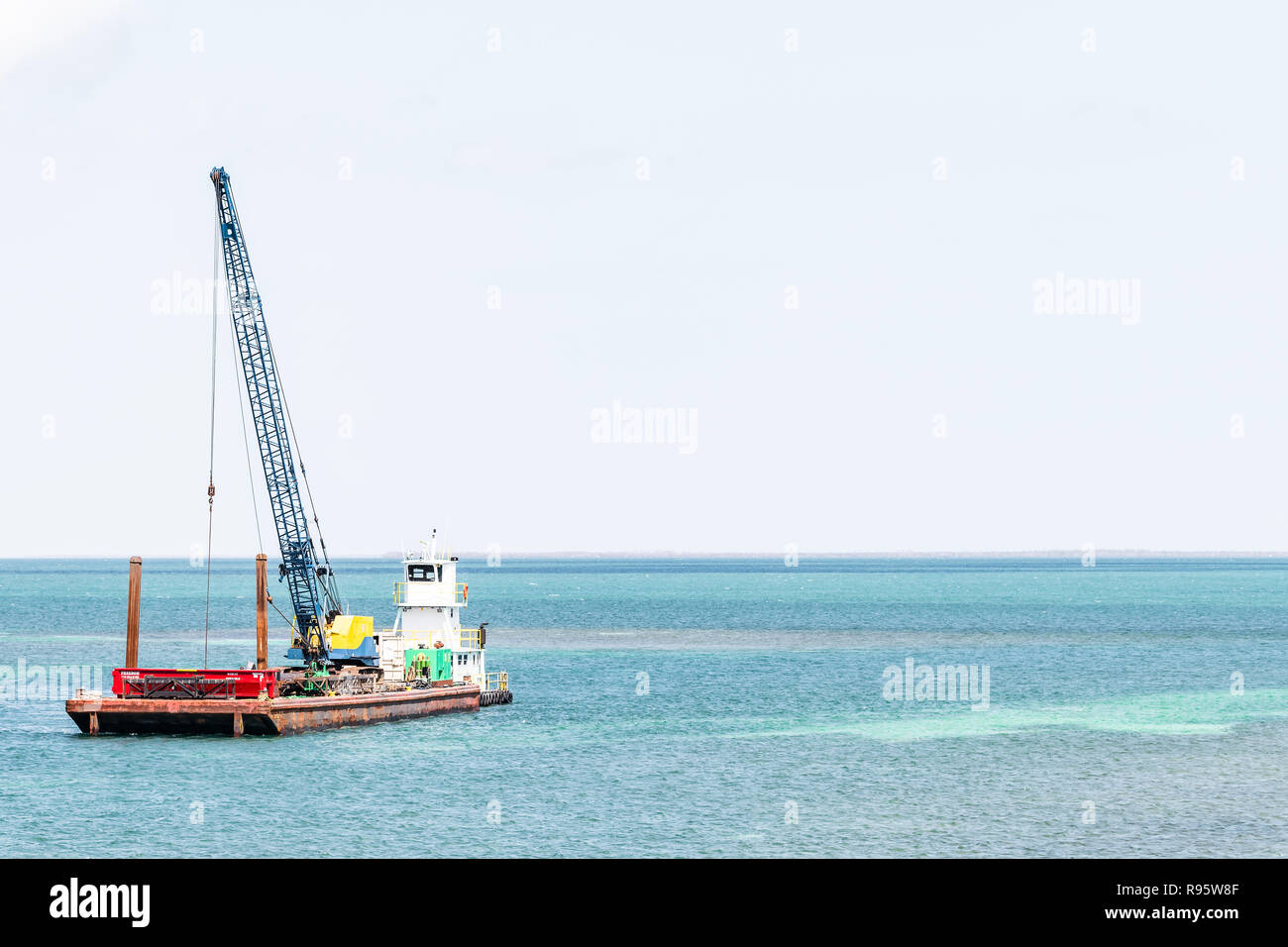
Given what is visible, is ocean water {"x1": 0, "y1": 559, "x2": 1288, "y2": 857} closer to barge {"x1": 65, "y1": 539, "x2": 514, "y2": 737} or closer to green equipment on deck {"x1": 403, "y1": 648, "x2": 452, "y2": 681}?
barge {"x1": 65, "y1": 539, "x2": 514, "y2": 737}

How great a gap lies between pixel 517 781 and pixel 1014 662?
210 ft

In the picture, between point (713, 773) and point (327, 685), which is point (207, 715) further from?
point (713, 773)

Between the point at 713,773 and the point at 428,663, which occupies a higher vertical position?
the point at 428,663

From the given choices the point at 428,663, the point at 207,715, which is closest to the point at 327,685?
the point at 207,715

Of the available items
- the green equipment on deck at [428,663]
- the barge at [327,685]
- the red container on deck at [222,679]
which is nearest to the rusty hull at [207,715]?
the barge at [327,685]

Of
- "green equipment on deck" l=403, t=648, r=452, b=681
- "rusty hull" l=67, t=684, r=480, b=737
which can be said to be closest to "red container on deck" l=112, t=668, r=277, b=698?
"rusty hull" l=67, t=684, r=480, b=737

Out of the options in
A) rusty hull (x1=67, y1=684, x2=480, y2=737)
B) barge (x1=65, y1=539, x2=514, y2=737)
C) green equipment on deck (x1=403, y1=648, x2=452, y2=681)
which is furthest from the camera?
green equipment on deck (x1=403, y1=648, x2=452, y2=681)

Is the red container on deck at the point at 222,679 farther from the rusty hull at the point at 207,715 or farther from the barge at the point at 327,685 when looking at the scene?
the rusty hull at the point at 207,715

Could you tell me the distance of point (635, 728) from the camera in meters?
64.6

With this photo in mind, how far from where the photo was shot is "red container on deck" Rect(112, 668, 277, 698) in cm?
5953

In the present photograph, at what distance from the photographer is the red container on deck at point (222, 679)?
Result: 5953 cm

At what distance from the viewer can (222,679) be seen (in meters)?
60.3
